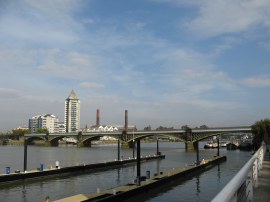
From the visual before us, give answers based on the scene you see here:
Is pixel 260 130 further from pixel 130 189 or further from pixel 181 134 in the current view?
pixel 130 189

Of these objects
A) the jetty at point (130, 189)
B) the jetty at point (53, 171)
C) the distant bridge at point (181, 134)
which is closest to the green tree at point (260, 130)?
the distant bridge at point (181, 134)

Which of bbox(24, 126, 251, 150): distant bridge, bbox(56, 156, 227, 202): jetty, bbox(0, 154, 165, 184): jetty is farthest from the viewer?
bbox(24, 126, 251, 150): distant bridge

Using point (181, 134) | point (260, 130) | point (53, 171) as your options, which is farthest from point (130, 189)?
point (181, 134)

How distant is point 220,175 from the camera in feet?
195

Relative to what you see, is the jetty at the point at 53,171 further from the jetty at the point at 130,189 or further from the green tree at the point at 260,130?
the green tree at the point at 260,130

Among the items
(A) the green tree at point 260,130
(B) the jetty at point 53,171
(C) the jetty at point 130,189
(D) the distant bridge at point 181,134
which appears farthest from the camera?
(D) the distant bridge at point 181,134

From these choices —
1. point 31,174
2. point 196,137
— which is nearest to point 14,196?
point 31,174

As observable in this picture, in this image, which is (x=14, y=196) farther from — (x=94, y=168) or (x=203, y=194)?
(x=94, y=168)

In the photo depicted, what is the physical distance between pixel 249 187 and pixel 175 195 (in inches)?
1263

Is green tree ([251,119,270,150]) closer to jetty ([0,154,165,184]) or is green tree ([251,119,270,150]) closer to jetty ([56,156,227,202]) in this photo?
jetty ([0,154,165,184])

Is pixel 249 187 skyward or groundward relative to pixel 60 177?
skyward

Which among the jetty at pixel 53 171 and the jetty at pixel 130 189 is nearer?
the jetty at pixel 130 189

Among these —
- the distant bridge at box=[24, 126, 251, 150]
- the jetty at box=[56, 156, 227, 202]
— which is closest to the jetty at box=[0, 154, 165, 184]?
the jetty at box=[56, 156, 227, 202]

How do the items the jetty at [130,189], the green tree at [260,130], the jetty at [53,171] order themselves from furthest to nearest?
1. the green tree at [260,130]
2. the jetty at [53,171]
3. the jetty at [130,189]
